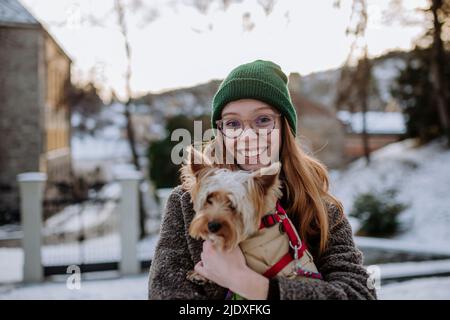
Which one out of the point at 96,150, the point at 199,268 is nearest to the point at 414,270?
the point at 199,268

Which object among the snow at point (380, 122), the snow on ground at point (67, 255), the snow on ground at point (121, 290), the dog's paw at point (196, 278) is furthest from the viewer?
the snow at point (380, 122)

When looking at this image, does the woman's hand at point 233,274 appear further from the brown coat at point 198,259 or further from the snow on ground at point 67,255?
the snow on ground at point 67,255

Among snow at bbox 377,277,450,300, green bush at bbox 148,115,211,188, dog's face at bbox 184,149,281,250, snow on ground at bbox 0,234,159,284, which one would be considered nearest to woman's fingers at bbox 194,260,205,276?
dog's face at bbox 184,149,281,250

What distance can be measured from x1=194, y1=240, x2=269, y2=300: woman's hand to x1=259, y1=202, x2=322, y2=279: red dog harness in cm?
12

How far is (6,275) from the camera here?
10680 mm

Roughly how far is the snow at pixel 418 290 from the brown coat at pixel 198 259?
566 centimetres

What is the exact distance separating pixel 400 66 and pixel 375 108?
28.9 meters

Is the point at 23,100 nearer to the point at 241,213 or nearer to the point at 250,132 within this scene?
the point at 250,132

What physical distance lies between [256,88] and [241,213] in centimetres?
66

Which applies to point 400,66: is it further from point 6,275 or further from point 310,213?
point 310,213

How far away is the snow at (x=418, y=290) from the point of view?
7.42 meters

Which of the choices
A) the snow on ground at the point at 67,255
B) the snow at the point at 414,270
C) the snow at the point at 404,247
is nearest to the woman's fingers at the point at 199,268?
the snow at the point at 414,270

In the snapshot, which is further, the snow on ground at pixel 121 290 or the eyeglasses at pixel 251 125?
the snow on ground at pixel 121 290

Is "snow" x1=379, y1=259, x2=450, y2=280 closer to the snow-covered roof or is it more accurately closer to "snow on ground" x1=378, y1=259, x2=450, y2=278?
"snow on ground" x1=378, y1=259, x2=450, y2=278
